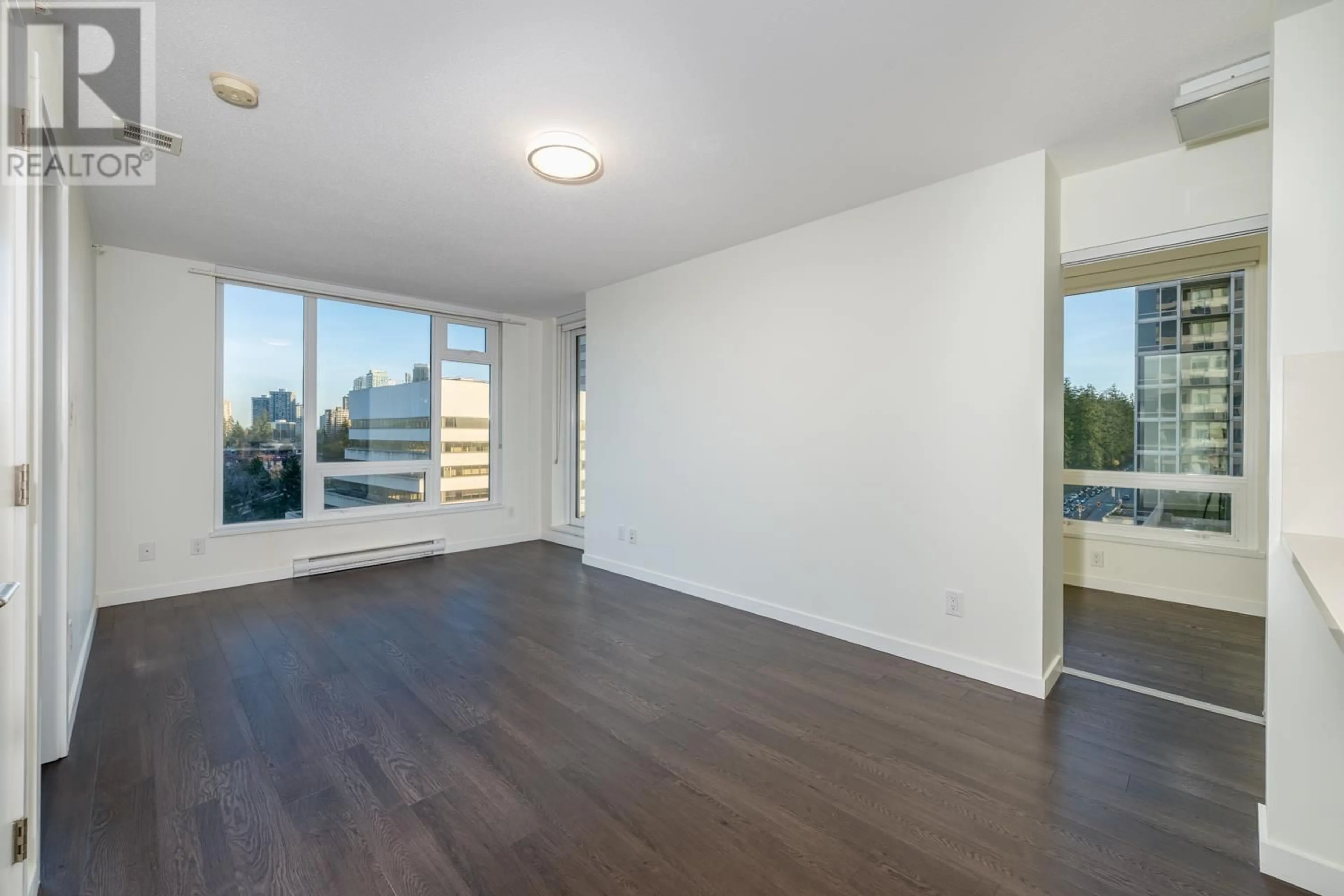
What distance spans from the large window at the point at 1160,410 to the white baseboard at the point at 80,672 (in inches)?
216

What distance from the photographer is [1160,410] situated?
4180 millimetres

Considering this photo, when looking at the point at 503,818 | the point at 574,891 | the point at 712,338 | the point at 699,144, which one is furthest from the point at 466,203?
the point at 574,891

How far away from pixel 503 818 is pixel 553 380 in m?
4.82

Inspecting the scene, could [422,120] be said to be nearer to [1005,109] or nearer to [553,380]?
[1005,109]

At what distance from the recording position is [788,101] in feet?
6.93

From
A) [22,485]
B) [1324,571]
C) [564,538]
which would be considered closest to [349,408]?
[564,538]

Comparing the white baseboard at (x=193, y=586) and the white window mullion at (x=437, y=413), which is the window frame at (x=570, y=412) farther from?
the white baseboard at (x=193, y=586)

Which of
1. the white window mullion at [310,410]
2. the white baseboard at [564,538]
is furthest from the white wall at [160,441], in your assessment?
the white baseboard at [564,538]

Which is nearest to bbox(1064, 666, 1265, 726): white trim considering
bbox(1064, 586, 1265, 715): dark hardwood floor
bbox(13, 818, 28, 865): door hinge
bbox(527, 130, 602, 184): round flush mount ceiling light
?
bbox(1064, 586, 1265, 715): dark hardwood floor

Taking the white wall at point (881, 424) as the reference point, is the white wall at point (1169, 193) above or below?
above

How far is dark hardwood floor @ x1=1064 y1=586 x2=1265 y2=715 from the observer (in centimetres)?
262

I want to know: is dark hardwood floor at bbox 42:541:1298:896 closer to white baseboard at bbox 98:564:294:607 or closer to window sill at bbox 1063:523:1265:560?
white baseboard at bbox 98:564:294:607

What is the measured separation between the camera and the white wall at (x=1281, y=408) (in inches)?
56.4

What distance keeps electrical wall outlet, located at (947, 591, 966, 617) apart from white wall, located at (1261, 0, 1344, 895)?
123cm
